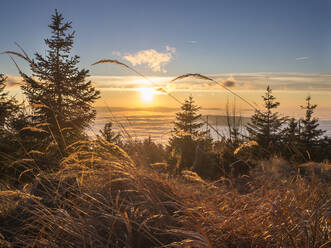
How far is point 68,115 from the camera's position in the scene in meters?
2.82

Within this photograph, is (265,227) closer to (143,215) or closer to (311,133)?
(143,215)

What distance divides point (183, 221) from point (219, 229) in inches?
8.9

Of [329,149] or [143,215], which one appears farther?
[329,149]

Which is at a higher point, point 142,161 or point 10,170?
point 142,161

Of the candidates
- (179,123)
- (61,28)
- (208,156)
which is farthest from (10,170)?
(179,123)

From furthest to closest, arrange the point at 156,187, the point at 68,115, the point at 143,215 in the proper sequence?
the point at 68,115 → the point at 156,187 → the point at 143,215

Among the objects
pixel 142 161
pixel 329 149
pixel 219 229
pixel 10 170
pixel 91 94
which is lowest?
pixel 329 149

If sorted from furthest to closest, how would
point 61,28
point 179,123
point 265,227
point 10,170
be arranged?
point 179,123
point 61,28
point 10,170
point 265,227

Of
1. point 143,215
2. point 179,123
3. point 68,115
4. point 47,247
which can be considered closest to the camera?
point 47,247

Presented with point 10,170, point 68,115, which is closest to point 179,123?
point 10,170

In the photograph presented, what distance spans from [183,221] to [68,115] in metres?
2.00

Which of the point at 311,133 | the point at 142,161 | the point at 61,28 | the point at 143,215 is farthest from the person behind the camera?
the point at 311,133

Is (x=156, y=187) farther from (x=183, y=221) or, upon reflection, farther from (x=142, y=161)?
(x=142, y=161)

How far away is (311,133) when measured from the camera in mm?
41938
